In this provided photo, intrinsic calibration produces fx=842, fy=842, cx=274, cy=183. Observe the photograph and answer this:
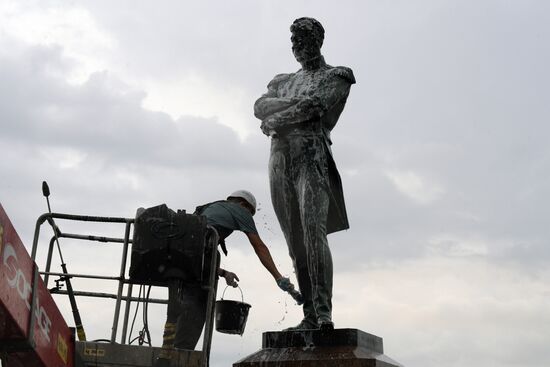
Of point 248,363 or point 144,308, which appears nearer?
point 248,363

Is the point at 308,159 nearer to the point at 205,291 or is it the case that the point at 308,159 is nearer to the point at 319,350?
the point at 205,291

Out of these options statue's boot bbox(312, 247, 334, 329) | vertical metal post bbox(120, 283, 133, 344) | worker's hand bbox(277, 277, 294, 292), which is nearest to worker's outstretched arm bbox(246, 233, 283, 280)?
worker's hand bbox(277, 277, 294, 292)

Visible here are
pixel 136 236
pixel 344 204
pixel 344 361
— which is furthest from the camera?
pixel 344 204

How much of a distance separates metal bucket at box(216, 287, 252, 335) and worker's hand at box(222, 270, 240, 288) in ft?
0.82

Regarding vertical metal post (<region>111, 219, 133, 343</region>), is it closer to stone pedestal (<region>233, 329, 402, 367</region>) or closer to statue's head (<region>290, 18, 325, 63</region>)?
stone pedestal (<region>233, 329, 402, 367</region>)

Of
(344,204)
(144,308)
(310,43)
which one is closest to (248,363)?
(144,308)

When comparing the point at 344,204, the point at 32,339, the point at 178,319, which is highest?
the point at 344,204

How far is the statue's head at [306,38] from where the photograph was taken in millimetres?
6957

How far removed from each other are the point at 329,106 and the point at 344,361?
217 cm

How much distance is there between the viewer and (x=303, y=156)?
21.9 feet

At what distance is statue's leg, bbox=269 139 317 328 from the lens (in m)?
6.72

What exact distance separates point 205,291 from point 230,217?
875mm

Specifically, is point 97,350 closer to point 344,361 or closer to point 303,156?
point 344,361

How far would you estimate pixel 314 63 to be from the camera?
23.3 ft
